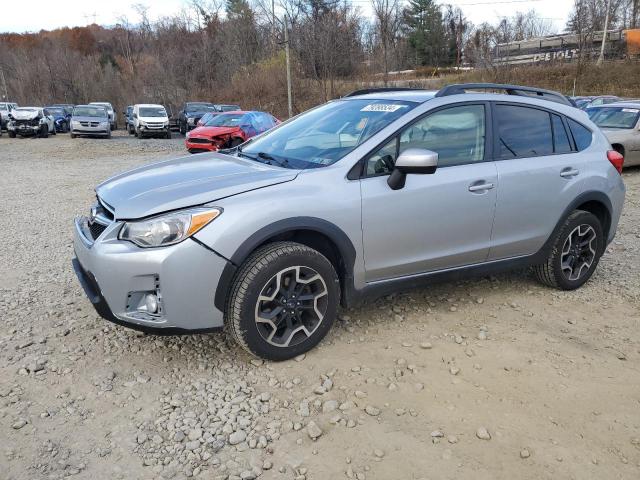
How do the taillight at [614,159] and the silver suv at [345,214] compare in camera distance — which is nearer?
the silver suv at [345,214]

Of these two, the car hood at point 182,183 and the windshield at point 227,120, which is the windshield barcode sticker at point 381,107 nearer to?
the car hood at point 182,183

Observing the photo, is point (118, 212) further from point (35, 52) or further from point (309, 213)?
point (35, 52)

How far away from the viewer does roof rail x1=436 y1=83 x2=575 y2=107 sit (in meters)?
3.97

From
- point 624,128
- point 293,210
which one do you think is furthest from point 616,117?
point 293,210

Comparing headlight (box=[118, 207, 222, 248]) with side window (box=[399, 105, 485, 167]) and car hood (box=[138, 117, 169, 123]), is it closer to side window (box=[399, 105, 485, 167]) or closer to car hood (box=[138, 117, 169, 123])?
side window (box=[399, 105, 485, 167])

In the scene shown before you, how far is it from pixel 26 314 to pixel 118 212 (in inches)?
65.5

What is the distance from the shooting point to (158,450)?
2.62 metres

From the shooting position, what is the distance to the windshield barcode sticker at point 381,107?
3.84 meters

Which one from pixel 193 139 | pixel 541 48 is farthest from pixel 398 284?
pixel 541 48

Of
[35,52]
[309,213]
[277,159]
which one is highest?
[35,52]

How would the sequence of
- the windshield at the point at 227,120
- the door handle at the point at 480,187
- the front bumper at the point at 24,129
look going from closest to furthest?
the door handle at the point at 480,187 → the windshield at the point at 227,120 → the front bumper at the point at 24,129

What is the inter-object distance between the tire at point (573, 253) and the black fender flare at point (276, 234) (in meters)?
2.05

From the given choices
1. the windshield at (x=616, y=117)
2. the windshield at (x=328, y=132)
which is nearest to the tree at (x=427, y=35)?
the windshield at (x=616, y=117)

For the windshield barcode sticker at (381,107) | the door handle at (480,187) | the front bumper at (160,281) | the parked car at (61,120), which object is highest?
the windshield barcode sticker at (381,107)
